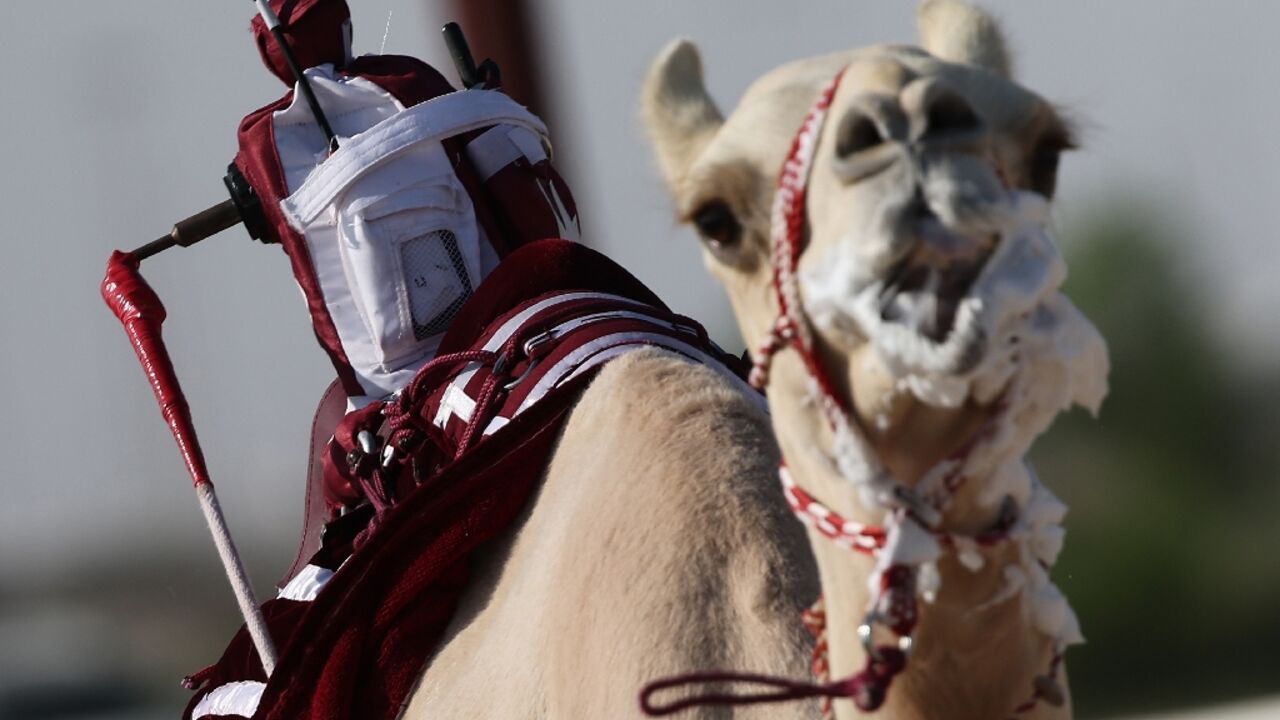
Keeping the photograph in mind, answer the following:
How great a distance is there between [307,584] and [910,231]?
8.30ft

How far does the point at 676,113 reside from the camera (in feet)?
10.3

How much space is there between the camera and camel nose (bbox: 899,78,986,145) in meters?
2.49

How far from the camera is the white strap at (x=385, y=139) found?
16.3 feet

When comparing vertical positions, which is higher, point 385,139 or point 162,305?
point 385,139

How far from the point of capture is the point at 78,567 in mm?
39125

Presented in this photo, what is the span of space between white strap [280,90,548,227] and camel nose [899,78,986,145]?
8.53 ft

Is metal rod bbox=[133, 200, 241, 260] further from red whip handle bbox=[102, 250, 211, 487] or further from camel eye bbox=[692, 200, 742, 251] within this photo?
camel eye bbox=[692, 200, 742, 251]

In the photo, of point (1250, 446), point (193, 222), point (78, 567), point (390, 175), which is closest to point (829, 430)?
point (390, 175)

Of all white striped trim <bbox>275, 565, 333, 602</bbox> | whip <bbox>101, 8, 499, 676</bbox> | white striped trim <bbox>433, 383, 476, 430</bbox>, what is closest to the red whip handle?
whip <bbox>101, 8, 499, 676</bbox>

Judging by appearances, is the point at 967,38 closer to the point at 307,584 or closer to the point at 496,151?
the point at 307,584

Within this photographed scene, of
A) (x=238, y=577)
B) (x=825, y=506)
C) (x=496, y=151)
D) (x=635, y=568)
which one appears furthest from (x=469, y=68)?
(x=825, y=506)

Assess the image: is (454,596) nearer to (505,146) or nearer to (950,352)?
(505,146)

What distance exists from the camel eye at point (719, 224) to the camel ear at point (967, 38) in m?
0.38

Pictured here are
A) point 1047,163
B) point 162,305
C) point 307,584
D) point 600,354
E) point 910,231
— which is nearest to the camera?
point 910,231
